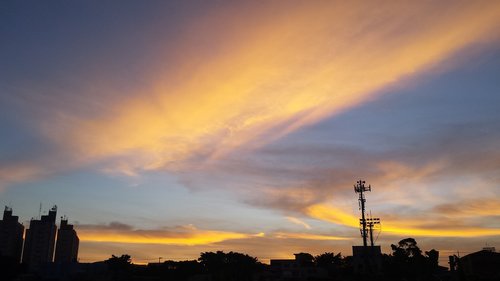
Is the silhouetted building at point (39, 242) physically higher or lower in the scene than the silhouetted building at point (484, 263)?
higher

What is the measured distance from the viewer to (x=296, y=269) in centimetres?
10738

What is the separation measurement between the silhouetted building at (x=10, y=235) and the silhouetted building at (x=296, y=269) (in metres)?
131

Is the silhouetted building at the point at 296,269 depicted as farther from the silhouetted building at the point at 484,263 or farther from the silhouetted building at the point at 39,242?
the silhouetted building at the point at 39,242

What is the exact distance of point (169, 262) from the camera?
126 metres

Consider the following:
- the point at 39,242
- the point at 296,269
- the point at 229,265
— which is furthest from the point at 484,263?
the point at 39,242

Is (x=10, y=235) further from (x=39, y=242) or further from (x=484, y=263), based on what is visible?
(x=484, y=263)

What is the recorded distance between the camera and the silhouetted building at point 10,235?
18488cm

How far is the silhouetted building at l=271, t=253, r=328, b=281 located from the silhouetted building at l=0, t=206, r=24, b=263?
131371mm

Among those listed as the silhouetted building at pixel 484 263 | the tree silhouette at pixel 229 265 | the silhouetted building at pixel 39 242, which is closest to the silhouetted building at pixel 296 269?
the tree silhouette at pixel 229 265

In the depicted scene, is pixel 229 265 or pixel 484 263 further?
pixel 229 265

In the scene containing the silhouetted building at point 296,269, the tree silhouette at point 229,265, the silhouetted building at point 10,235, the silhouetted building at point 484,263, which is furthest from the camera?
the silhouetted building at point 10,235

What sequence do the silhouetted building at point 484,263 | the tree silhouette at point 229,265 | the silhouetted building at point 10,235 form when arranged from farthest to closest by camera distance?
the silhouetted building at point 10,235, the tree silhouette at point 229,265, the silhouetted building at point 484,263

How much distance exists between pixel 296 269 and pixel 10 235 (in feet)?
467

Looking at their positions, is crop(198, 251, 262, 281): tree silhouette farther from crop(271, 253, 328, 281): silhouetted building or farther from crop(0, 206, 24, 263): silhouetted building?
crop(0, 206, 24, 263): silhouetted building
